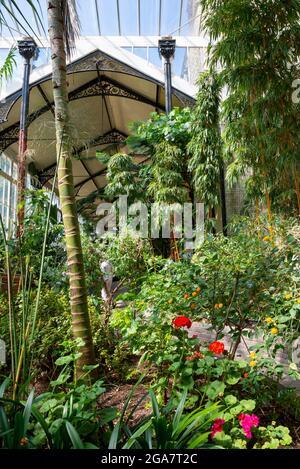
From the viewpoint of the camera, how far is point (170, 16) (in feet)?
29.3

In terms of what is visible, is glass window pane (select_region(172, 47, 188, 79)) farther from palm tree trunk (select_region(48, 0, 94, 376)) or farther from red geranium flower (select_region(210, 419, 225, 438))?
red geranium flower (select_region(210, 419, 225, 438))

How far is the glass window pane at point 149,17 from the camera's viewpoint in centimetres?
864

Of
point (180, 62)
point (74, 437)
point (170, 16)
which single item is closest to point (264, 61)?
point (74, 437)

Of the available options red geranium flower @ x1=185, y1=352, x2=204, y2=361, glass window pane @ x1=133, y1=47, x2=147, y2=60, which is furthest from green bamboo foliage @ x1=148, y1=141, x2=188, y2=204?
glass window pane @ x1=133, y1=47, x2=147, y2=60

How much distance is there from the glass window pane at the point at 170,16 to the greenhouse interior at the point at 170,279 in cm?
382

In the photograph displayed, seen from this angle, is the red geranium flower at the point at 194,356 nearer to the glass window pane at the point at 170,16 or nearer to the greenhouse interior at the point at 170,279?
A: the greenhouse interior at the point at 170,279

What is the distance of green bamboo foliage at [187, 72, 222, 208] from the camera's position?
16.6ft

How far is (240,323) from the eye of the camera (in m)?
1.99

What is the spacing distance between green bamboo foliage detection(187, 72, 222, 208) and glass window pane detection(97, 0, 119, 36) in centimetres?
545

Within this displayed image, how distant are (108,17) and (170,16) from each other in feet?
5.81

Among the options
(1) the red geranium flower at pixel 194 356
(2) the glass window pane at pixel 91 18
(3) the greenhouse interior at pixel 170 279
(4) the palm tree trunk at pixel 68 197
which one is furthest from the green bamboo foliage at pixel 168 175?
(2) the glass window pane at pixel 91 18

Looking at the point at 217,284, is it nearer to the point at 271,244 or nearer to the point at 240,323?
the point at 240,323
